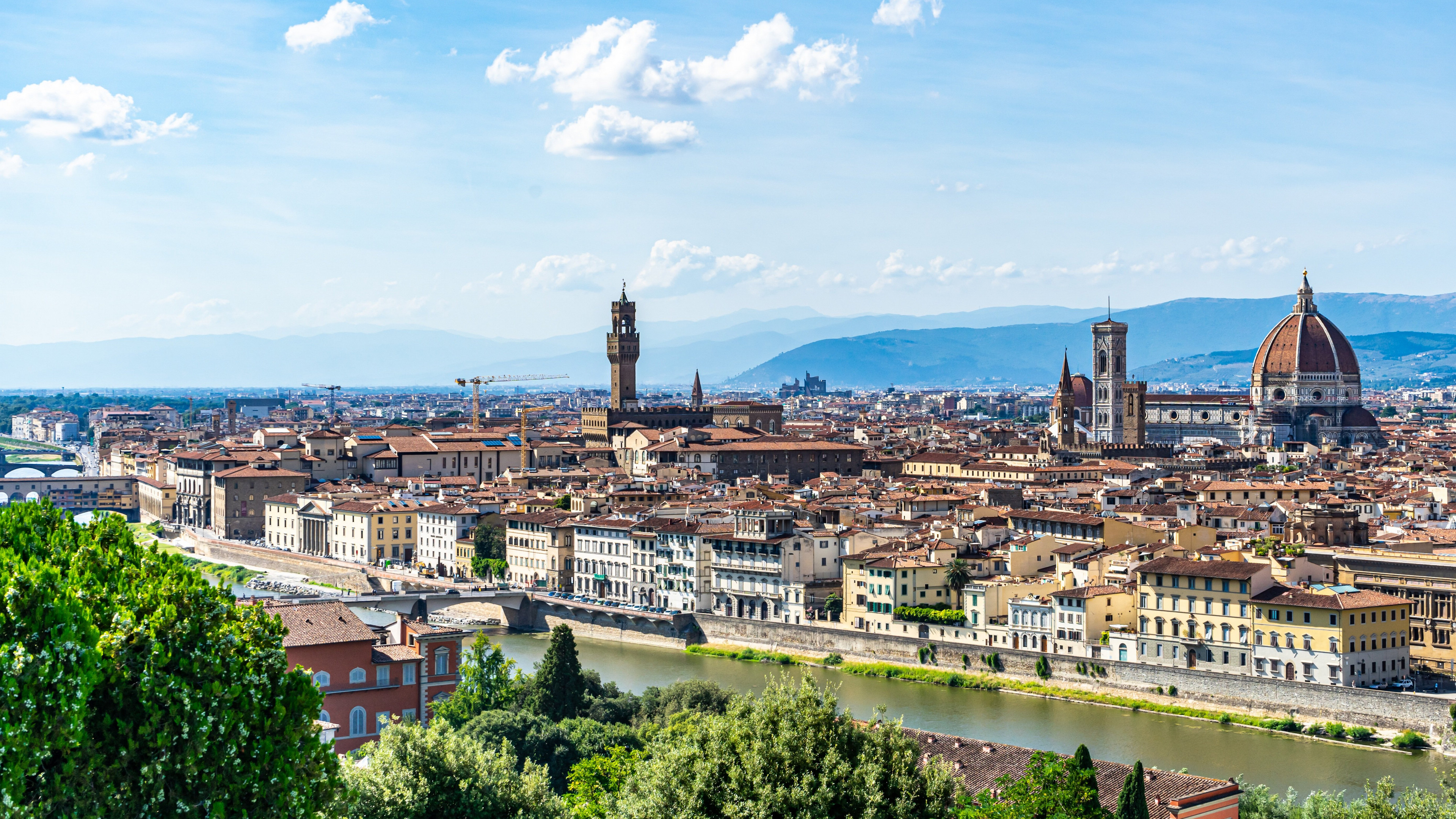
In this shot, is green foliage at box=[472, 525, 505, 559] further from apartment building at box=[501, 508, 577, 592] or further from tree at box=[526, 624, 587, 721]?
tree at box=[526, 624, 587, 721]

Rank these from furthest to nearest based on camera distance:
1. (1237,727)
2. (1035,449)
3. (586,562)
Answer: (1035,449), (586,562), (1237,727)

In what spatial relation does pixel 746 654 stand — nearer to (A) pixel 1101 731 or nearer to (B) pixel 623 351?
(A) pixel 1101 731

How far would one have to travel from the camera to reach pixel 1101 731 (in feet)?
89.9

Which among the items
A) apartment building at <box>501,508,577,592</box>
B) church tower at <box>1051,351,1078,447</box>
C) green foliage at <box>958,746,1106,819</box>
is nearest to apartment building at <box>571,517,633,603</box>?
apartment building at <box>501,508,577,592</box>

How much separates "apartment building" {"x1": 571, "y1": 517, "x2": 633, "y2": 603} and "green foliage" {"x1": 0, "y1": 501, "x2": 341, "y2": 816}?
31621 mm

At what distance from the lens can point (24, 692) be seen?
9711 millimetres

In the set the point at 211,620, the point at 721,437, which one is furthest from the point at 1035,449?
the point at 211,620

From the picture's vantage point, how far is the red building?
20562mm

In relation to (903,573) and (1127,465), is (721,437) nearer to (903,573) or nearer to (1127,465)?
(1127,465)

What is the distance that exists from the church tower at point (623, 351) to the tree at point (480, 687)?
205 ft

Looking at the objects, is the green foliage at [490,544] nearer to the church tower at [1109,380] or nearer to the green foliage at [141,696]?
the green foliage at [141,696]

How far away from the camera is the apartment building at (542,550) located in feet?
149

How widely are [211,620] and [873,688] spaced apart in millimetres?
22321

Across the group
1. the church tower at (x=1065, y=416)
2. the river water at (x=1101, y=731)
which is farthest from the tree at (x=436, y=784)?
the church tower at (x=1065, y=416)
